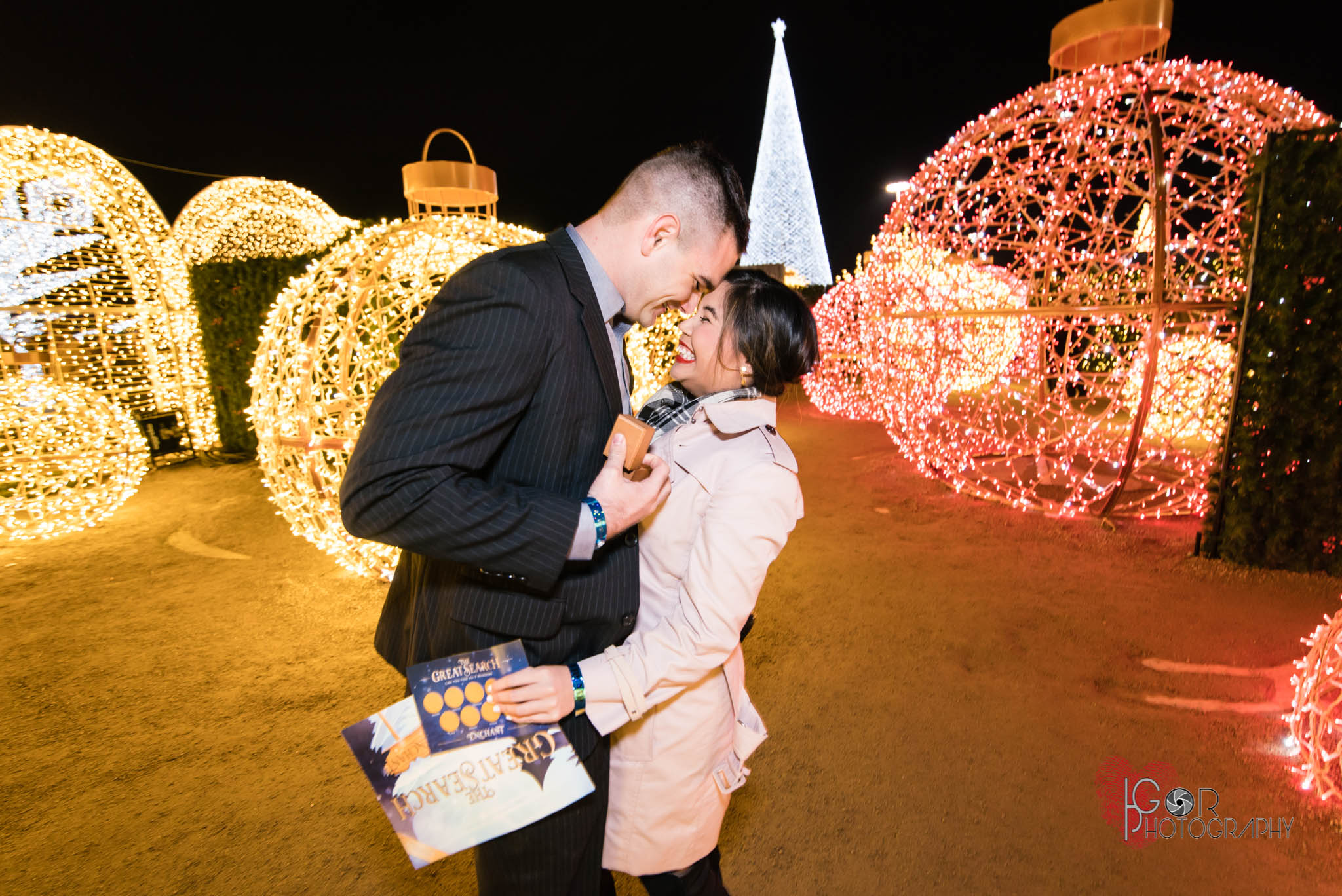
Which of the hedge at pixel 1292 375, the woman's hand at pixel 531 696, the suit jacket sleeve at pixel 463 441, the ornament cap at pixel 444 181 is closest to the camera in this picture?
the suit jacket sleeve at pixel 463 441

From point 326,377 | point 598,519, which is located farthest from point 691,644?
point 326,377

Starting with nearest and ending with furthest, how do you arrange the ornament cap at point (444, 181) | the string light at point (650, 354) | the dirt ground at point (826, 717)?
Result: the dirt ground at point (826, 717), the ornament cap at point (444, 181), the string light at point (650, 354)

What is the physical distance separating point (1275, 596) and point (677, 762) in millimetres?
4356

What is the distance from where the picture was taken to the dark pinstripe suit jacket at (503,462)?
3.18ft

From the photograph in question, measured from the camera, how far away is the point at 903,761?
2477 millimetres

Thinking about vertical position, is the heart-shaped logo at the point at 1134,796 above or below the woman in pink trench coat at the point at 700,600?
below

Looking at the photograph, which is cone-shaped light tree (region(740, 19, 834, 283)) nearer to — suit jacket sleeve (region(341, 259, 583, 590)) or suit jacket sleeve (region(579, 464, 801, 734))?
suit jacket sleeve (region(579, 464, 801, 734))

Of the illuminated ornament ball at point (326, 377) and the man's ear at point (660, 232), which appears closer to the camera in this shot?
the man's ear at point (660, 232)

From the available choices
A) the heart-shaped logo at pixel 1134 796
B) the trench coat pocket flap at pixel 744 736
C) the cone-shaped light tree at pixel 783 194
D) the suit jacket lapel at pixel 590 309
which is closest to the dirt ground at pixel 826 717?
the heart-shaped logo at pixel 1134 796

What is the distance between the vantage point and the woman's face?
1.47 m

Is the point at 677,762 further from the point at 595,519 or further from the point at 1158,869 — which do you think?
the point at 1158,869

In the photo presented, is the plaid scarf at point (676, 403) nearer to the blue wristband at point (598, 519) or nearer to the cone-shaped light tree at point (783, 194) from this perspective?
the blue wristband at point (598, 519)

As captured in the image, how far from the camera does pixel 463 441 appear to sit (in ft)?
3.21

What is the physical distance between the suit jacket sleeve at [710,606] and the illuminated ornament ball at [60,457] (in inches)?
240
